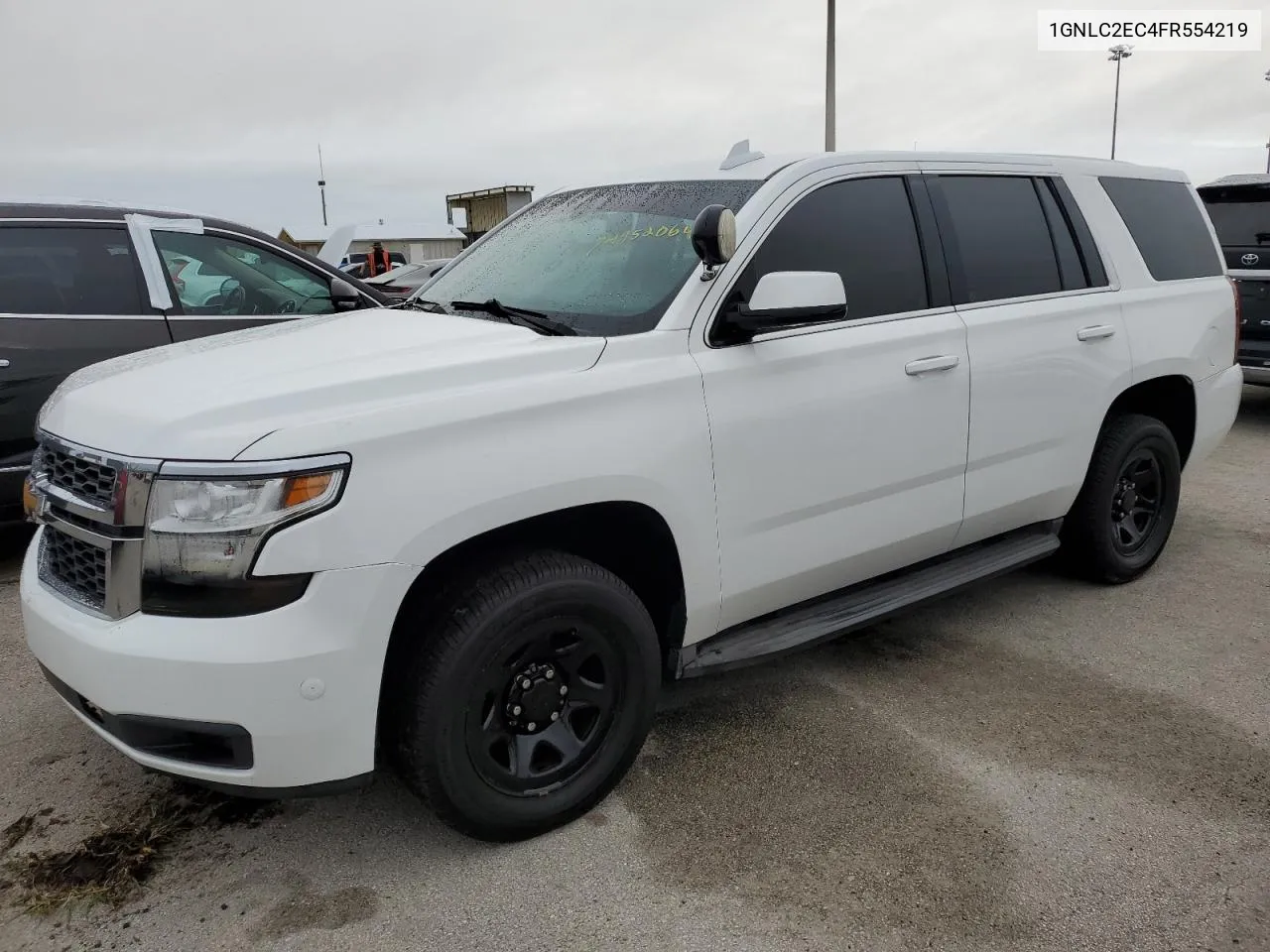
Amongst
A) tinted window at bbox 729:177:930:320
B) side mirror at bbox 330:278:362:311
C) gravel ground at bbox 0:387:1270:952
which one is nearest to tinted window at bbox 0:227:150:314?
side mirror at bbox 330:278:362:311

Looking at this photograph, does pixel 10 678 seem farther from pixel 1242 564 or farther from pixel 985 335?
pixel 1242 564

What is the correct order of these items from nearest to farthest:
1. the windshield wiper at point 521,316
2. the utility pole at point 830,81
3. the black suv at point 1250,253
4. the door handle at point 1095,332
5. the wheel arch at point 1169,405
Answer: the windshield wiper at point 521,316 < the door handle at point 1095,332 < the wheel arch at point 1169,405 < the black suv at point 1250,253 < the utility pole at point 830,81

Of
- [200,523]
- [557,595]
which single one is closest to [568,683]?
[557,595]

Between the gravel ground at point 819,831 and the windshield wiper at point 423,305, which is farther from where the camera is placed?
the windshield wiper at point 423,305

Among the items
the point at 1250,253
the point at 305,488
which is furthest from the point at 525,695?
the point at 1250,253

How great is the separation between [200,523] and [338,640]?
404mm

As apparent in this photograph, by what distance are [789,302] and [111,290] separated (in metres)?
3.93

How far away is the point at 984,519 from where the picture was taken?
3.68 meters

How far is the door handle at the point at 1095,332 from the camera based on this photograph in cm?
385

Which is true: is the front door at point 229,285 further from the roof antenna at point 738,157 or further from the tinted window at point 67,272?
the roof antenna at point 738,157

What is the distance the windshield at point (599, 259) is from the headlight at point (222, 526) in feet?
3.32

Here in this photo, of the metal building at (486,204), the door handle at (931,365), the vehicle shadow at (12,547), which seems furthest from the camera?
the metal building at (486,204)

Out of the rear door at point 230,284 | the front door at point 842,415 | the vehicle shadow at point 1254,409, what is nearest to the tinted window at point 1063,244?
the front door at point 842,415

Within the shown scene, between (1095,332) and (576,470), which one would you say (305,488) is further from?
(1095,332)
